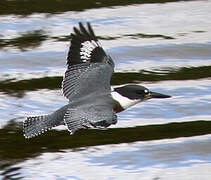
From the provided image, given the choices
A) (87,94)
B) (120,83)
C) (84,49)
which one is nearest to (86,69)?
(84,49)

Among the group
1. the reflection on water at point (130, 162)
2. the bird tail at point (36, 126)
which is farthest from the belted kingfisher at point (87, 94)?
the reflection on water at point (130, 162)

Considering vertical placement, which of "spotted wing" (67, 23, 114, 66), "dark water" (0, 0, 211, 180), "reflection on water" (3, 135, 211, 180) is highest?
"spotted wing" (67, 23, 114, 66)

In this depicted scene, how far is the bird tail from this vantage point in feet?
20.8

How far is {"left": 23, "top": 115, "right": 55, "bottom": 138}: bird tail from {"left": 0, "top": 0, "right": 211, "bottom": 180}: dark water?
0.50 metres

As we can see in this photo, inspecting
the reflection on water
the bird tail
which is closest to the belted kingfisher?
the bird tail

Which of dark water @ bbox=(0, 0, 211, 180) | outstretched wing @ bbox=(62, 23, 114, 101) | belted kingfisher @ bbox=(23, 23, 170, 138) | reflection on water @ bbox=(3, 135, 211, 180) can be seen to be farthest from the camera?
dark water @ bbox=(0, 0, 211, 180)

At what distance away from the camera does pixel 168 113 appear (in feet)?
26.8

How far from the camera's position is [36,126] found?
6.43 meters

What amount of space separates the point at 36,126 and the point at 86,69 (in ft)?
2.42

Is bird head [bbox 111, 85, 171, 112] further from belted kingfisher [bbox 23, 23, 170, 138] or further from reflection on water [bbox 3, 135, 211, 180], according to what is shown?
reflection on water [bbox 3, 135, 211, 180]

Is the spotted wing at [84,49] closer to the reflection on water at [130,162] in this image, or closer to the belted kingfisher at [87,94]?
the belted kingfisher at [87,94]

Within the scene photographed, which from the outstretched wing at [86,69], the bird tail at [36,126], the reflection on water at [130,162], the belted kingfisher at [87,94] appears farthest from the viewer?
the reflection on water at [130,162]

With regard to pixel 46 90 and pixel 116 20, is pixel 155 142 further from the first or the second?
pixel 116 20

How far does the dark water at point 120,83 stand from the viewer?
711 cm
